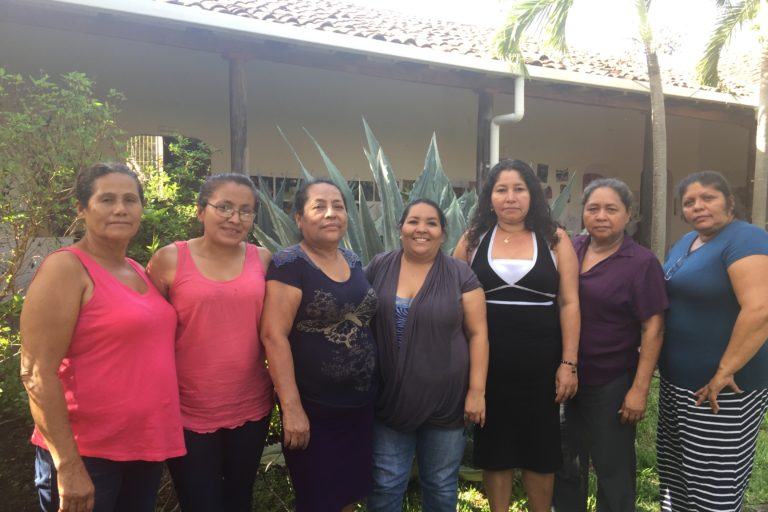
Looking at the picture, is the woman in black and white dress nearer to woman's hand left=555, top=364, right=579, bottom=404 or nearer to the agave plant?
woman's hand left=555, top=364, right=579, bottom=404

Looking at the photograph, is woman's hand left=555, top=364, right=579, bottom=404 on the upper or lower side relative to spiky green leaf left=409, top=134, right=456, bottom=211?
lower

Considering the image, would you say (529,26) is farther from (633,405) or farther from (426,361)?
(426,361)

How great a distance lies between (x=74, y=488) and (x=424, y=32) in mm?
7331

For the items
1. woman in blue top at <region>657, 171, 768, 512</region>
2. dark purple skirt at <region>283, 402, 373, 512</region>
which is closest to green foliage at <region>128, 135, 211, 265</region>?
dark purple skirt at <region>283, 402, 373, 512</region>

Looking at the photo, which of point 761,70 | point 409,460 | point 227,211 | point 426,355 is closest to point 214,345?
point 227,211

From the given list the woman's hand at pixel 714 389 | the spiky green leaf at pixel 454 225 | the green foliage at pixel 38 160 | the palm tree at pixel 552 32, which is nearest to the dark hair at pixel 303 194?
the spiky green leaf at pixel 454 225

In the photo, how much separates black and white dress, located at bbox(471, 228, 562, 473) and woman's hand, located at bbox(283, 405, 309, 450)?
86 cm

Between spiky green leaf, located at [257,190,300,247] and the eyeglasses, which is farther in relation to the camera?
spiky green leaf, located at [257,190,300,247]

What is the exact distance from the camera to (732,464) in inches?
95.4

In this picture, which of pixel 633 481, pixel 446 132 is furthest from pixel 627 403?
pixel 446 132

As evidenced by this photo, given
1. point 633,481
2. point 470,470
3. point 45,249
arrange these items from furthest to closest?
point 45,249, point 470,470, point 633,481

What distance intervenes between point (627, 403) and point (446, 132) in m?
7.35

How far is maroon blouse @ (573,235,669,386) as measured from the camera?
2494mm

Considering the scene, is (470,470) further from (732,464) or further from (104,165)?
(104,165)
